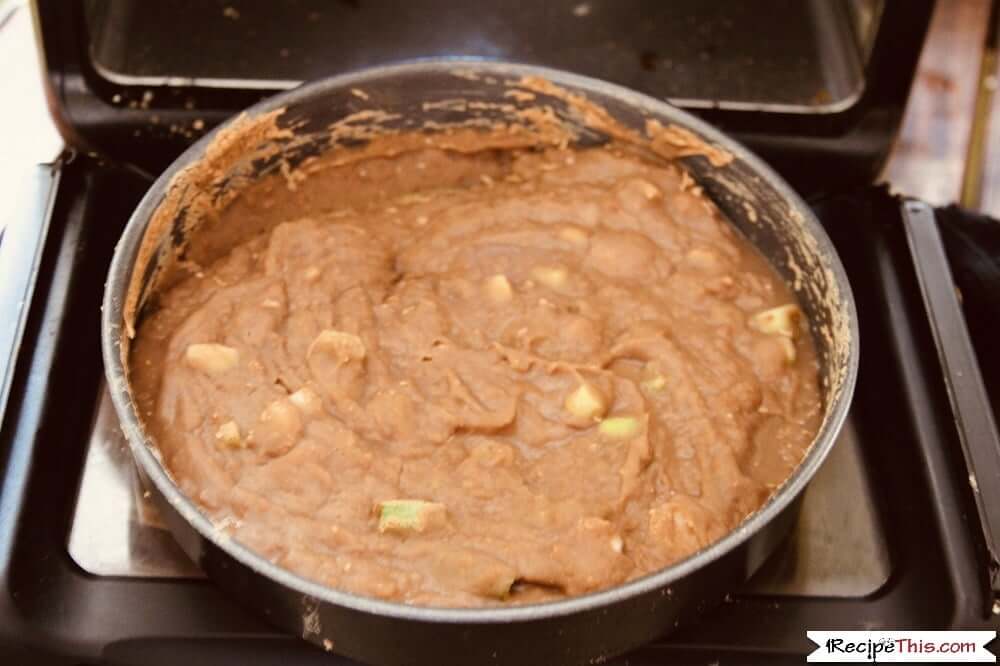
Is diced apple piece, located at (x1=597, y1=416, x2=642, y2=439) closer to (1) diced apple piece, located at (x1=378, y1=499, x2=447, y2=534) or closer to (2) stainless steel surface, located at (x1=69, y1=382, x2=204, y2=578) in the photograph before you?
(1) diced apple piece, located at (x1=378, y1=499, x2=447, y2=534)

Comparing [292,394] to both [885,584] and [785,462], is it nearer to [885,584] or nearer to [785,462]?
[785,462]

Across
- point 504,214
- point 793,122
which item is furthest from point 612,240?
point 793,122

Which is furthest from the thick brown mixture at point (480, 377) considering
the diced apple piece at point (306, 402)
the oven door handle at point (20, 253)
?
the oven door handle at point (20, 253)

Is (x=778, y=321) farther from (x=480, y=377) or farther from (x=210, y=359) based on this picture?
(x=210, y=359)

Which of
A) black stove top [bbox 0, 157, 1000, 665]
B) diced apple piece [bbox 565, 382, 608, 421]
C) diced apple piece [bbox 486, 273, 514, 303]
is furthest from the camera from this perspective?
diced apple piece [bbox 486, 273, 514, 303]

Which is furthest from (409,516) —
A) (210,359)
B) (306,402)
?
(210,359)

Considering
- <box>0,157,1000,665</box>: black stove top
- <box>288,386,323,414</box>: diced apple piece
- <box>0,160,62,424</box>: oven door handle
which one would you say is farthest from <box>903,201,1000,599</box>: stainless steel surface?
<box>0,160,62,424</box>: oven door handle
